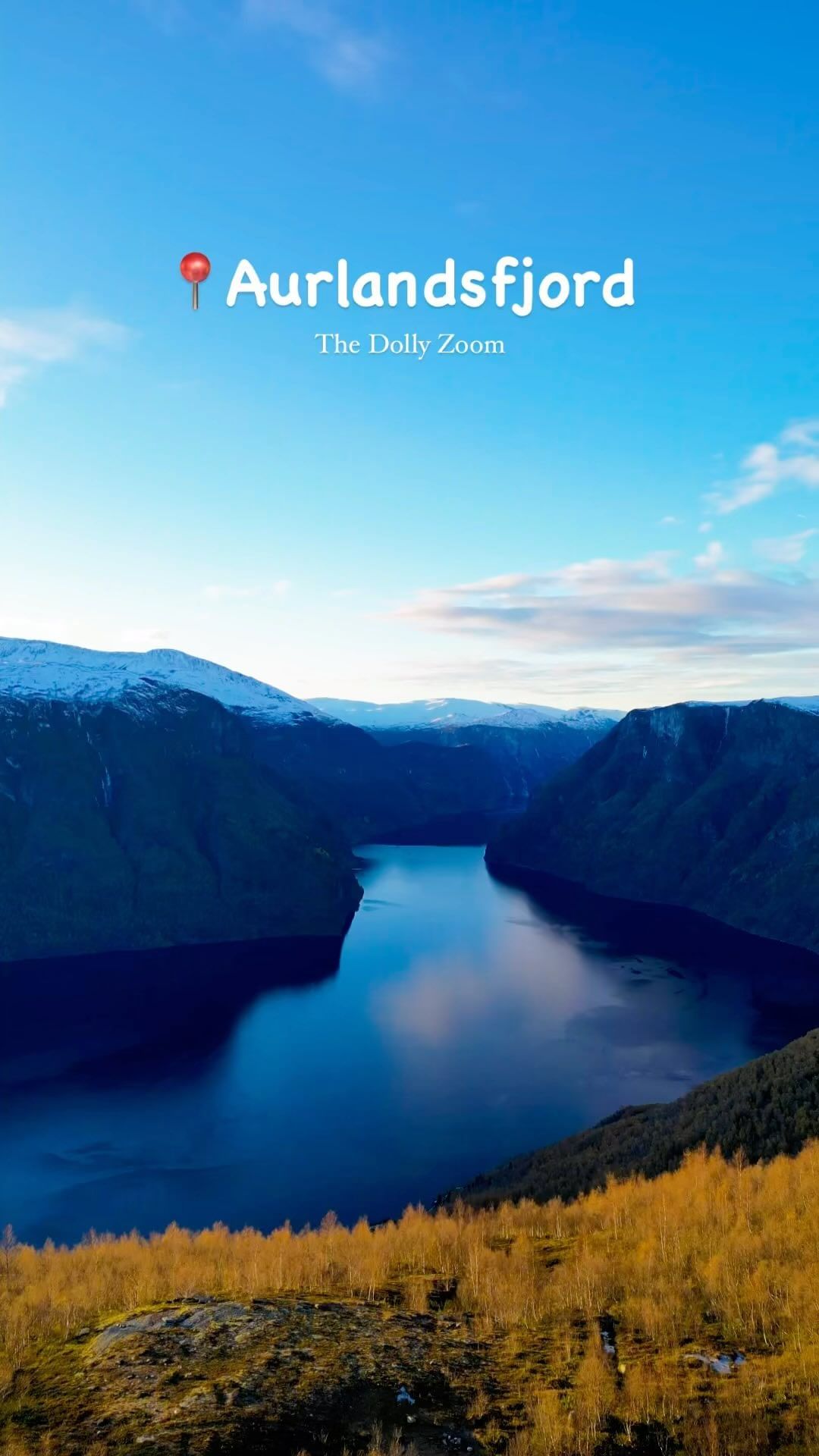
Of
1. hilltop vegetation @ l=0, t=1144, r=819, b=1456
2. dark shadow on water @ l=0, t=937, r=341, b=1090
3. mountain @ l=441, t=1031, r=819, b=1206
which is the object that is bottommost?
dark shadow on water @ l=0, t=937, r=341, b=1090

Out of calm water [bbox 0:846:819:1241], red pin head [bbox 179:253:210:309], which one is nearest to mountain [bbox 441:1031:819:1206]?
calm water [bbox 0:846:819:1241]

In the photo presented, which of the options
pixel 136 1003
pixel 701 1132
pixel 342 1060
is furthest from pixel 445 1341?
pixel 136 1003

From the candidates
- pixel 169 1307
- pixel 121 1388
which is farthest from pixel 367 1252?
pixel 121 1388

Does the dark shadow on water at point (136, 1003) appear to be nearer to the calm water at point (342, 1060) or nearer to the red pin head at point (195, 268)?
the calm water at point (342, 1060)

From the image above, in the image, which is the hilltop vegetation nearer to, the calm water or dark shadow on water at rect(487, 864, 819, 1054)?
the calm water

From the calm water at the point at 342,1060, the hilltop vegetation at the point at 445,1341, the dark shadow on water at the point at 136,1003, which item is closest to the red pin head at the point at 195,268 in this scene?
the hilltop vegetation at the point at 445,1341

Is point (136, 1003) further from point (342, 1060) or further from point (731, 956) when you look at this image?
point (731, 956)
